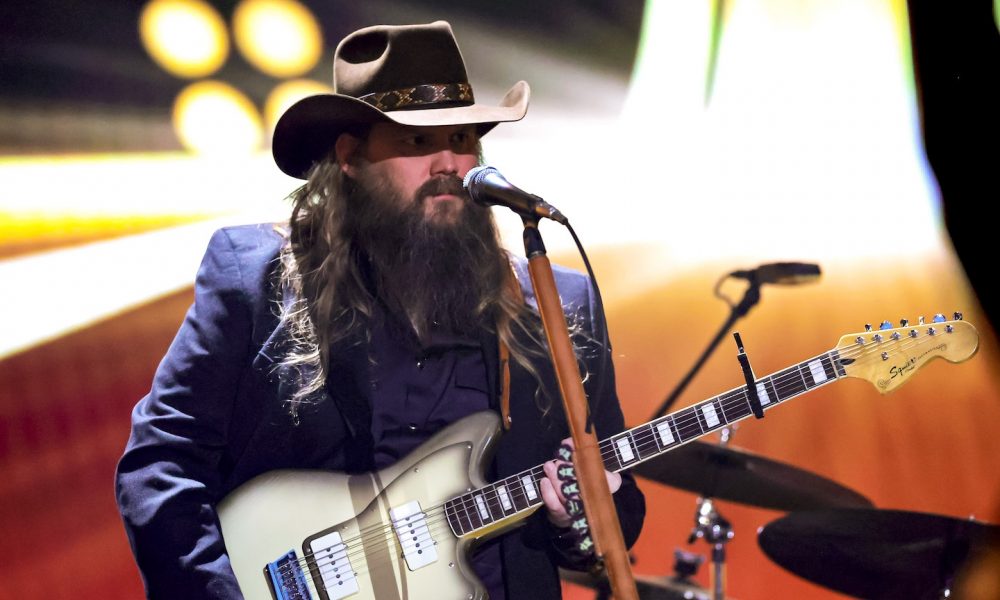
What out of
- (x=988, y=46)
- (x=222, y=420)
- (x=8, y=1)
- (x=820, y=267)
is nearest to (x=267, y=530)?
(x=222, y=420)

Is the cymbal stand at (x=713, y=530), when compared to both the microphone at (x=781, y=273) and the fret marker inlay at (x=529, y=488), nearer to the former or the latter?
the microphone at (x=781, y=273)

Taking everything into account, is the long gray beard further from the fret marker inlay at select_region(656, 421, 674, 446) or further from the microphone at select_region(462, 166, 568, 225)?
the microphone at select_region(462, 166, 568, 225)

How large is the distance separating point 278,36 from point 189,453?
54.2 inches

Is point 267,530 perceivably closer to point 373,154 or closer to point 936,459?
point 373,154

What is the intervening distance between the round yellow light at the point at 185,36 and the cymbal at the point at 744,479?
173 centimetres

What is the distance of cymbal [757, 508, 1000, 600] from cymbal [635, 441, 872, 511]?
0.17 m

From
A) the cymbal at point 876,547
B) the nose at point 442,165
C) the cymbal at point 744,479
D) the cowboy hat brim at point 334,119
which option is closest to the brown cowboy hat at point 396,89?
the cowboy hat brim at point 334,119

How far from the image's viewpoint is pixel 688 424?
85.3 inches

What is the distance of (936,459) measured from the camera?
307 cm

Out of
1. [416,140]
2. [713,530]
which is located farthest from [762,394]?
[416,140]

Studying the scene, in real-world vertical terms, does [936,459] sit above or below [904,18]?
below

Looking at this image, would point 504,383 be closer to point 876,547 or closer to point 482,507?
point 482,507

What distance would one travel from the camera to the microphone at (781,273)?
9.96 ft

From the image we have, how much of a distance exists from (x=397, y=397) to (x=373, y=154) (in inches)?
24.4
